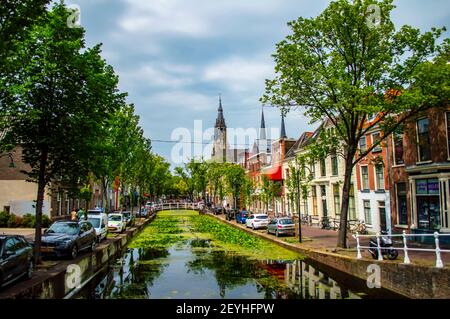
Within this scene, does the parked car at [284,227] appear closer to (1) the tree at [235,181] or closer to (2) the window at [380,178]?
(2) the window at [380,178]

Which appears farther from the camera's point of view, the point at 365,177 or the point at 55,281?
the point at 365,177

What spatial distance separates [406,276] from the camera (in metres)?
12.4

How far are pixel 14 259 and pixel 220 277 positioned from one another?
7.41m

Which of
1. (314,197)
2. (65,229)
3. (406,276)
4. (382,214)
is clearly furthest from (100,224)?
(314,197)

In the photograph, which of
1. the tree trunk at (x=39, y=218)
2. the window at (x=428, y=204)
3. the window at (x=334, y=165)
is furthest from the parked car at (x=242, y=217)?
the tree trunk at (x=39, y=218)

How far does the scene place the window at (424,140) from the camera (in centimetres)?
2183

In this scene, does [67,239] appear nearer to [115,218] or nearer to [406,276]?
[406,276]

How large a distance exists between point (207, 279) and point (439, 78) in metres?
13.0

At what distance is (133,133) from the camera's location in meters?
40.5

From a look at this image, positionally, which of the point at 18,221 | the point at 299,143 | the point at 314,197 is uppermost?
the point at 299,143

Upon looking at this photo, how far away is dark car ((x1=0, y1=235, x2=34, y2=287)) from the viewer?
10.7m

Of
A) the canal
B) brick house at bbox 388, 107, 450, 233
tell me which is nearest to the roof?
brick house at bbox 388, 107, 450, 233

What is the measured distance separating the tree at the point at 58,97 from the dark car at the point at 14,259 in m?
2.69
